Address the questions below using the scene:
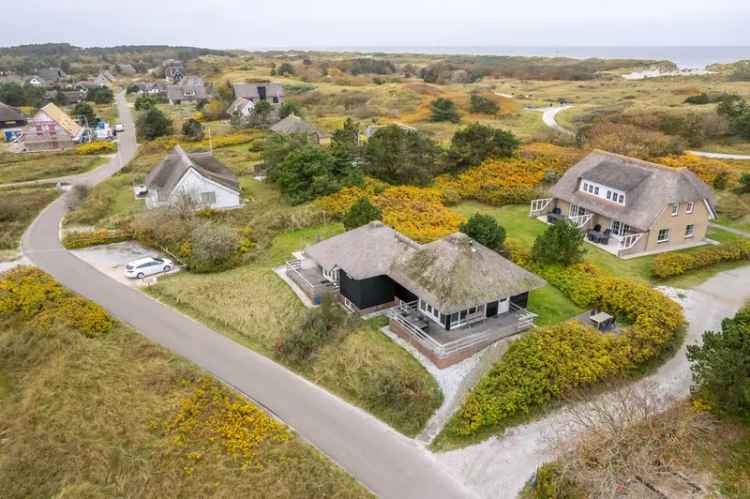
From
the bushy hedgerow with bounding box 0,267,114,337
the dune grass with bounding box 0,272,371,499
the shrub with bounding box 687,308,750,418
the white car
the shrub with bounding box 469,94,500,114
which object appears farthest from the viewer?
the shrub with bounding box 469,94,500,114

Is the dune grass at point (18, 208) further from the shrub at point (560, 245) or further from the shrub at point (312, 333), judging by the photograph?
the shrub at point (560, 245)

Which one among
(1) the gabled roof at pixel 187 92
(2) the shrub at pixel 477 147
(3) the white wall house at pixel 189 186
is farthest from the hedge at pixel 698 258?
(1) the gabled roof at pixel 187 92

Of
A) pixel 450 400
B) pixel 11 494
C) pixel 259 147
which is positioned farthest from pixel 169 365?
pixel 259 147

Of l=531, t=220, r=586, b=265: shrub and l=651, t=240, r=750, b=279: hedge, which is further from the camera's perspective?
l=651, t=240, r=750, b=279: hedge

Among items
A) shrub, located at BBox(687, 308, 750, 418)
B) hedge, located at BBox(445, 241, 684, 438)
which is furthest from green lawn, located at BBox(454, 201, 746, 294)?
shrub, located at BBox(687, 308, 750, 418)

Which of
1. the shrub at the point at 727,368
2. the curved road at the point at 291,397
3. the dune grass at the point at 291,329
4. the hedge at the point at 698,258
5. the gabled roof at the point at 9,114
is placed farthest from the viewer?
the gabled roof at the point at 9,114

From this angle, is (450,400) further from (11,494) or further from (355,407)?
(11,494)

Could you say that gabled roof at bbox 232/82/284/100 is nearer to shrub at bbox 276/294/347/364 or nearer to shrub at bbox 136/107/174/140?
shrub at bbox 136/107/174/140
